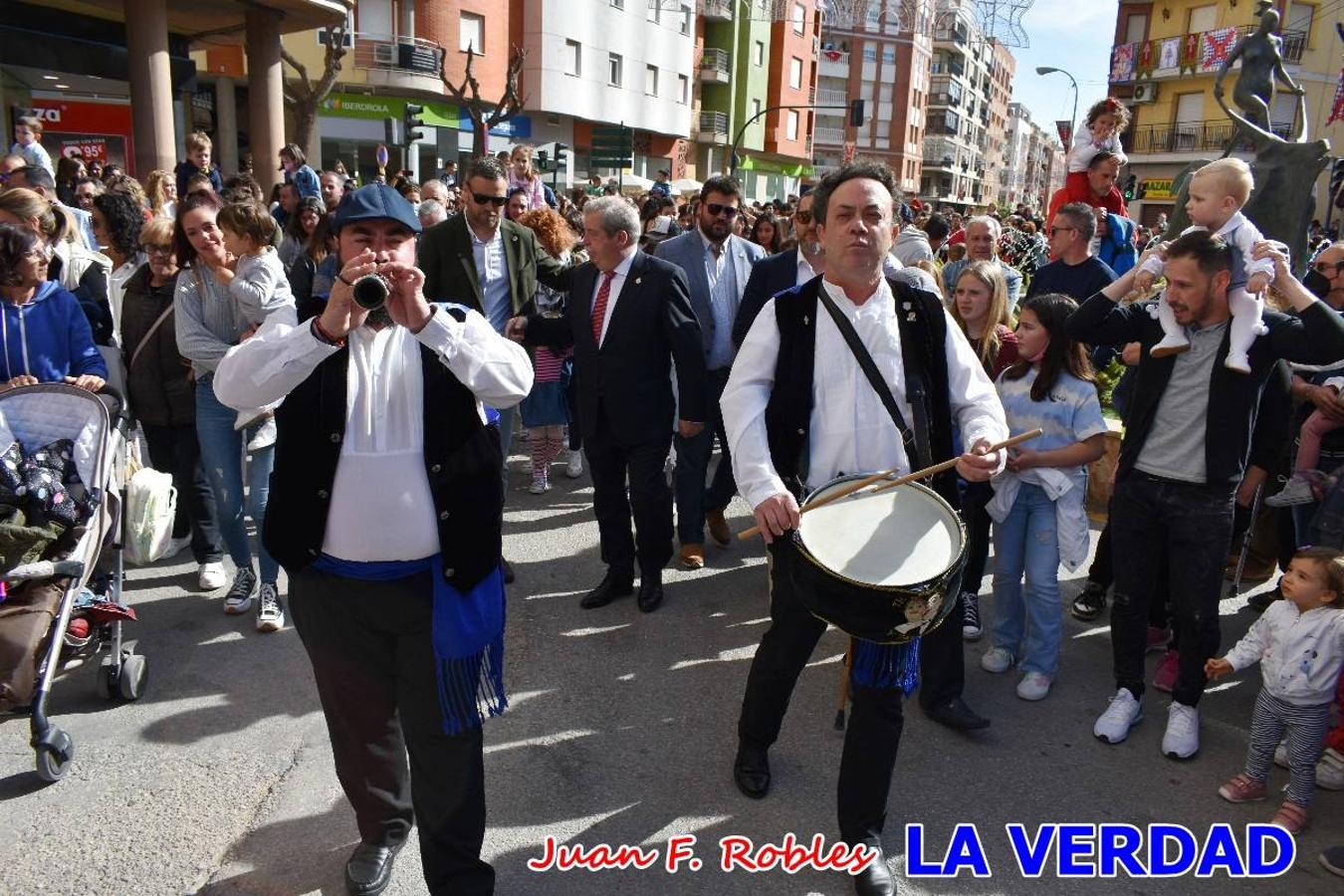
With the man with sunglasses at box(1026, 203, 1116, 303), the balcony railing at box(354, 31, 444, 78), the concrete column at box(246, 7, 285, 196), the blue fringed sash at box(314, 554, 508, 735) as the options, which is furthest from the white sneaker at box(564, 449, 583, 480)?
the balcony railing at box(354, 31, 444, 78)

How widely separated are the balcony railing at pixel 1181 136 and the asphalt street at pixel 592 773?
4252 cm

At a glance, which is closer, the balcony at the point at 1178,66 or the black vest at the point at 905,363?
the black vest at the point at 905,363

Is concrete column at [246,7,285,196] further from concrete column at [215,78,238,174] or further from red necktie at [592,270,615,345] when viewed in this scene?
red necktie at [592,270,615,345]

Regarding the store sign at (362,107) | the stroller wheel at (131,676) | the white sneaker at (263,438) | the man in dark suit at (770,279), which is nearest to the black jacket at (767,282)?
the man in dark suit at (770,279)

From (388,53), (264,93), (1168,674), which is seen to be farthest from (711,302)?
(388,53)

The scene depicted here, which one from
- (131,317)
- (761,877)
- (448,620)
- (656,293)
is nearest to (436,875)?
(448,620)

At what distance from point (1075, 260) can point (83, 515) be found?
Result: 5.20 meters

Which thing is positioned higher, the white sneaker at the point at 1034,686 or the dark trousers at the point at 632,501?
the dark trousers at the point at 632,501

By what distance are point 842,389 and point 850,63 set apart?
237 feet

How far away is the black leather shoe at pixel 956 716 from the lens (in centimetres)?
388

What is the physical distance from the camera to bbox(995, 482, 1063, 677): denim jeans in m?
4.23

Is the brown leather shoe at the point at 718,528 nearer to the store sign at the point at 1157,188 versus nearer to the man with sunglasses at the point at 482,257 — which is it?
the man with sunglasses at the point at 482,257

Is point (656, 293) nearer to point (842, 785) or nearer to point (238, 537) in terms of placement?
point (238, 537)

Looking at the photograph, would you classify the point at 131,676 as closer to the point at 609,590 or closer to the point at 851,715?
the point at 609,590
